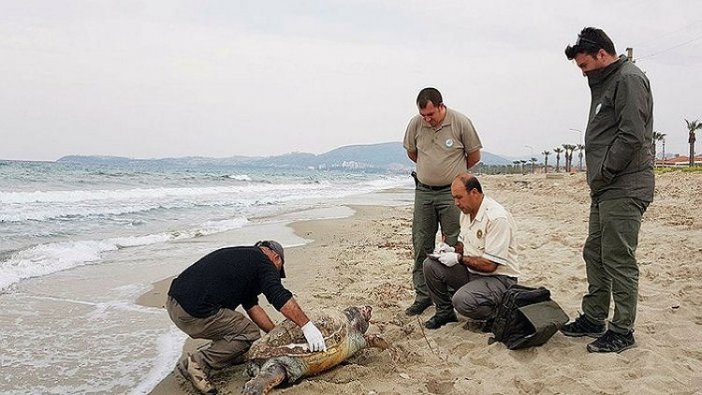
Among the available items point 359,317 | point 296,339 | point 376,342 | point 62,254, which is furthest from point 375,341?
point 62,254

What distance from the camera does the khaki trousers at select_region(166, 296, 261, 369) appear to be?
3717mm

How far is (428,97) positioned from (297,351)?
2316 mm

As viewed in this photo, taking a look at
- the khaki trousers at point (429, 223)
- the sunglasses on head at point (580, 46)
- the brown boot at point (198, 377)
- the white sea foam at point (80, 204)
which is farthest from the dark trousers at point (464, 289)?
the white sea foam at point (80, 204)

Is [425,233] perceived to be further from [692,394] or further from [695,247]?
[695,247]

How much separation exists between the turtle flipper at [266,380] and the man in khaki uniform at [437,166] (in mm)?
1778

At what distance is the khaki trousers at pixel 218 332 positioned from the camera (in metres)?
3.72

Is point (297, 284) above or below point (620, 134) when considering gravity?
below

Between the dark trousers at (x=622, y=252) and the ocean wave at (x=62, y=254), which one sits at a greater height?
the dark trousers at (x=622, y=252)

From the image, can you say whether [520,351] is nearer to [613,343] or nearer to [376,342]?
[613,343]

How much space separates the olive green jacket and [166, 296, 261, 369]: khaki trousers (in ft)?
8.58

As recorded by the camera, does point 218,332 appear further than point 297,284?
No

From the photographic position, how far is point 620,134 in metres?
3.55

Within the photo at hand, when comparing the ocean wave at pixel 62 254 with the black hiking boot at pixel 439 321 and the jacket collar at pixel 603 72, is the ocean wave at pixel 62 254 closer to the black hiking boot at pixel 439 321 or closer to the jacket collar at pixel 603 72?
the black hiking boot at pixel 439 321

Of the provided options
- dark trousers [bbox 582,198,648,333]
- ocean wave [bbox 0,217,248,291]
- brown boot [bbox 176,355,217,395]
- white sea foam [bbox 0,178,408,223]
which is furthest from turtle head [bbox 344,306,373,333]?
white sea foam [bbox 0,178,408,223]
